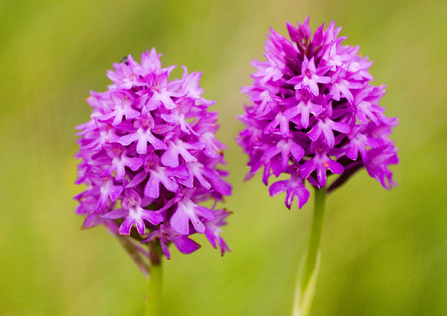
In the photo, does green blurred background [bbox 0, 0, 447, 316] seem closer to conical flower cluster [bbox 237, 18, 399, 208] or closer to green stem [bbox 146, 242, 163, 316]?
green stem [bbox 146, 242, 163, 316]

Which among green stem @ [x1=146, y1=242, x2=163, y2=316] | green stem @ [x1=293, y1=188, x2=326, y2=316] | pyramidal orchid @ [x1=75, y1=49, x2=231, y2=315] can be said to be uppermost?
pyramidal orchid @ [x1=75, y1=49, x2=231, y2=315]

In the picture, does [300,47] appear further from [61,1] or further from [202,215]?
[61,1]

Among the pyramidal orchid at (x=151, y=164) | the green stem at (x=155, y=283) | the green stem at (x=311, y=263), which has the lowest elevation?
the green stem at (x=311, y=263)

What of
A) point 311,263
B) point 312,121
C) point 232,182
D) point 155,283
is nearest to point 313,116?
point 312,121

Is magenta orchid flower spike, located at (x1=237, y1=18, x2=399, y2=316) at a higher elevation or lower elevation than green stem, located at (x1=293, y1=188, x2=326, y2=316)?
higher

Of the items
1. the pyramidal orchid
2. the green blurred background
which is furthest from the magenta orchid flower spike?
the green blurred background

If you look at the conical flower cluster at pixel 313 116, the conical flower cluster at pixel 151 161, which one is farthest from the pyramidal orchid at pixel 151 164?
the conical flower cluster at pixel 313 116

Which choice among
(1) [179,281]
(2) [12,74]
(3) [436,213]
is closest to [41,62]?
(2) [12,74]

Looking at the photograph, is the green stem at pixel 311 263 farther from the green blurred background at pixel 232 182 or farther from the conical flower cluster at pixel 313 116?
the green blurred background at pixel 232 182
